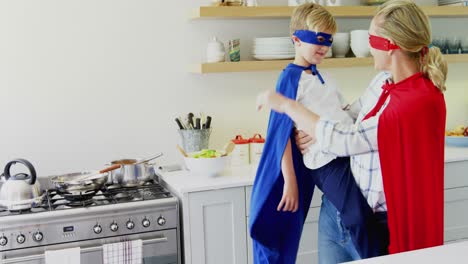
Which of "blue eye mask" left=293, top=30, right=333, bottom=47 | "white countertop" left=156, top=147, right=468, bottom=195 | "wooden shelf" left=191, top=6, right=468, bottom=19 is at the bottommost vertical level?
"white countertop" left=156, top=147, right=468, bottom=195

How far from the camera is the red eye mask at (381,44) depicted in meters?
2.14

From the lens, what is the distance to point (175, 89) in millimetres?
3660

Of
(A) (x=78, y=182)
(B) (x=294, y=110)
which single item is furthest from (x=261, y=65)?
(B) (x=294, y=110)

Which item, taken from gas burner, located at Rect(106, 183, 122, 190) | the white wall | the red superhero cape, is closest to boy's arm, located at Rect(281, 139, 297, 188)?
the red superhero cape

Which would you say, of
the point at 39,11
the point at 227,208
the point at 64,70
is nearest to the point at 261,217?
the point at 227,208

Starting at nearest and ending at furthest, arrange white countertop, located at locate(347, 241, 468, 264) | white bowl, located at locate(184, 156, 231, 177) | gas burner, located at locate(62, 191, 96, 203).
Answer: white countertop, located at locate(347, 241, 468, 264) → gas burner, located at locate(62, 191, 96, 203) → white bowl, located at locate(184, 156, 231, 177)

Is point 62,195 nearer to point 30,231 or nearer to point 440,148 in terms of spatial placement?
point 30,231

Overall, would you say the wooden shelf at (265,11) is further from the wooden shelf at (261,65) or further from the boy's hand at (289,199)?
the boy's hand at (289,199)

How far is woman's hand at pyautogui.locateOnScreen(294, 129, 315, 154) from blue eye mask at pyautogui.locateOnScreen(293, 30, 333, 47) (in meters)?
0.39

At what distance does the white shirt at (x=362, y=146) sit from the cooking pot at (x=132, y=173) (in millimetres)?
1374

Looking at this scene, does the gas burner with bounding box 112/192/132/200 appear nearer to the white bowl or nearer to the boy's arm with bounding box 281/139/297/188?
the white bowl

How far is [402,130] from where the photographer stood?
2.07 metres

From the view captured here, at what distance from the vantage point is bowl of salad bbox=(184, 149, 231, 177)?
317 centimetres

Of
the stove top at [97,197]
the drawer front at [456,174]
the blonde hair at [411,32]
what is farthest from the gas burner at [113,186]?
the drawer front at [456,174]
